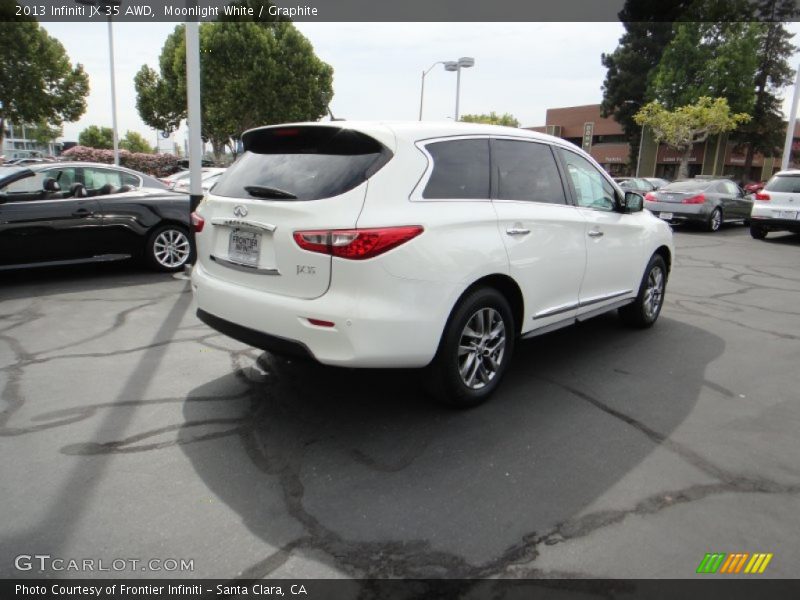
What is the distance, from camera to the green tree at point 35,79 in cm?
3269

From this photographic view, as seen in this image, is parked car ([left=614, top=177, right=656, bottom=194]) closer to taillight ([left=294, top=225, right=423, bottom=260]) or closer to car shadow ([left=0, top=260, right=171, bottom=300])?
car shadow ([left=0, top=260, right=171, bottom=300])

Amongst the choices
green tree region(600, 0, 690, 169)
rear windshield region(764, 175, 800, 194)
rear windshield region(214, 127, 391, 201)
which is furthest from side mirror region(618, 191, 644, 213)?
green tree region(600, 0, 690, 169)

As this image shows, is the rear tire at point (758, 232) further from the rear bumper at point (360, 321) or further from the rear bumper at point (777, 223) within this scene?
the rear bumper at point (360, 321)

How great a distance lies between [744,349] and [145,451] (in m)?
5.16

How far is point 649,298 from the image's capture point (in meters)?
5.82

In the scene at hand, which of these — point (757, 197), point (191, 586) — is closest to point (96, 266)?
point (191, 586)

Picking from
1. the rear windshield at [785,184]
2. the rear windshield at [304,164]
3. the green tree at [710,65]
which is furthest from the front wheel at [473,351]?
the green tree at [710,65]

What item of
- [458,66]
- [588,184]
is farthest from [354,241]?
[458,66]

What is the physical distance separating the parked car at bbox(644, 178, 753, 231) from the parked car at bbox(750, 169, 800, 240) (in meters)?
1.41

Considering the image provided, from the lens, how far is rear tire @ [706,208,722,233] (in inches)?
616

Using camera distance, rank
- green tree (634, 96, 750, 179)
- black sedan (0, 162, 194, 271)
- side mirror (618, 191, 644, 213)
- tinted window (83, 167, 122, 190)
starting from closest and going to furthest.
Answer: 1. side mirror (618, 191, 644, 213)
2. black sedan (0, 162, 194, 271)
3. tinted window (83, 167, 122, 190)
4. green tree (634, 96, 750, 179)

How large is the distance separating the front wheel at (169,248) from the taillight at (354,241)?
222 inches

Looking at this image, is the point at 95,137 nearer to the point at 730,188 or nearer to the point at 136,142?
the point at 136,142

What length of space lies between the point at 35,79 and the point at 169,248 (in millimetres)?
34313
